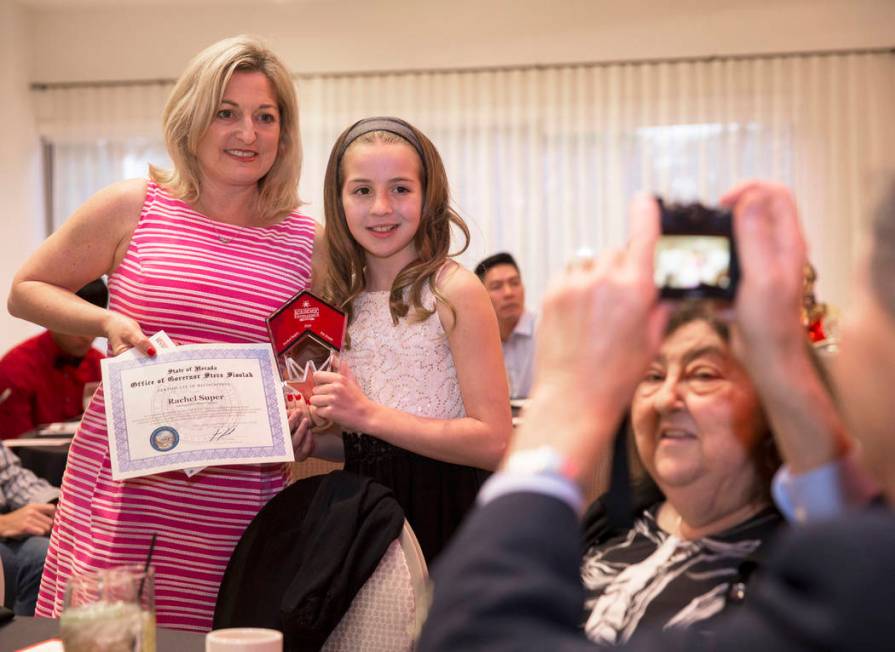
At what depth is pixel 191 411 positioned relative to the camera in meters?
2.32

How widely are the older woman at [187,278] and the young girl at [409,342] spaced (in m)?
0.20

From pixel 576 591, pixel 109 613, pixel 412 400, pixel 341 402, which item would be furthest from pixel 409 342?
pixel 576 591

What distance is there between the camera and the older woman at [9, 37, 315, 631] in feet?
7.98

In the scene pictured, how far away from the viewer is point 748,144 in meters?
8.12

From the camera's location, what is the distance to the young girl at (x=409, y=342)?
2.30 metres

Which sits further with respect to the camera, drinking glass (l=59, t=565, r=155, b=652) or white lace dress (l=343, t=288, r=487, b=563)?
white lace dress (l=343, t=288, r=487, b=563)

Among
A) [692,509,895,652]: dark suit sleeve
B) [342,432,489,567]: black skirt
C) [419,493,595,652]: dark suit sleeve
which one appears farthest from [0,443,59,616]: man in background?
[692,509,895,652]: dark suit sleeve

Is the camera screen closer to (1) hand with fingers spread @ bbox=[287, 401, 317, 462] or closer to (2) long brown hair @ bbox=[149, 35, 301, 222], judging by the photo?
(1) hand with fingers spread @ bbox=[287, 401, 317, 462]

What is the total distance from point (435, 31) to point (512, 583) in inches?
315

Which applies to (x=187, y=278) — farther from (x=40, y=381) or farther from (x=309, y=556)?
(x=40, y=381)

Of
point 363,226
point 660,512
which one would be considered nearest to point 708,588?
point 660,512

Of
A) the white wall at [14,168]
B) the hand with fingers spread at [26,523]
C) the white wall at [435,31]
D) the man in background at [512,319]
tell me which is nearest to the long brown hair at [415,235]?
the hand with fingers spread at [26,523]

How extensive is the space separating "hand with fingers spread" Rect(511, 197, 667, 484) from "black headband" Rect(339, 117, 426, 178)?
1.64 metres

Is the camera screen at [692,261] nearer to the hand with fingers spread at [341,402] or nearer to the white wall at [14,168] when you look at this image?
the hand with fingers spread at [341,402]
